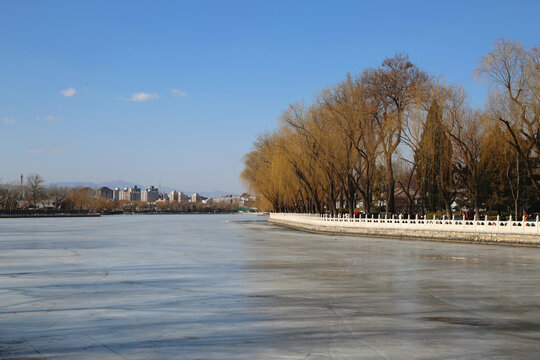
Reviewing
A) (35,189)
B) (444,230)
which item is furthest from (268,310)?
(35,189)

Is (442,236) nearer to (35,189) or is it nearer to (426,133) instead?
(426,133)

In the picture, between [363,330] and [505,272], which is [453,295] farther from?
[505,272]

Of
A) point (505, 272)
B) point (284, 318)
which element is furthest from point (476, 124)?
point (284, 318)

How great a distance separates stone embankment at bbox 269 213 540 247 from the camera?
2655cm

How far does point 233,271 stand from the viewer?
51.7ft

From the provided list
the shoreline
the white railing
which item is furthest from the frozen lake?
the white railing

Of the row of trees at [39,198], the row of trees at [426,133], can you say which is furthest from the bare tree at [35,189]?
the row of trees at [426,133]

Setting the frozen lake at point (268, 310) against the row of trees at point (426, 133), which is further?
the row of trees at point (426, 133)

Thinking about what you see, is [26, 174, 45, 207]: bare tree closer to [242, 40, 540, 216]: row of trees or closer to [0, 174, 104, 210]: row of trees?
[0, 174, 104, 210]: row of trees

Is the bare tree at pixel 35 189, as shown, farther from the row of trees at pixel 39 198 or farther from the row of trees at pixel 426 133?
the row of trees at pixel 426 133

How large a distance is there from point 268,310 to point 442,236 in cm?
2311

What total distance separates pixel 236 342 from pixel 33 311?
4.25m

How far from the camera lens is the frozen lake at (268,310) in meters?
7.09

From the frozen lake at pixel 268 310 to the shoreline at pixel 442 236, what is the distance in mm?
8926
